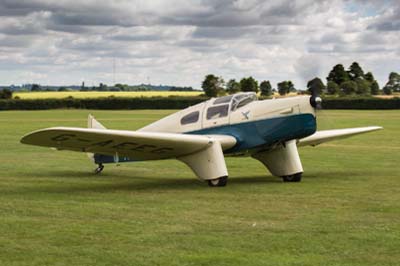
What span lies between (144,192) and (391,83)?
450ft

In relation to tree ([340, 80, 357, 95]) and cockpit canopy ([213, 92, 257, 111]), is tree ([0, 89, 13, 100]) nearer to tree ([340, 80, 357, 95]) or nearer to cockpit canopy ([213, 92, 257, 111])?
tree ([340, 80, 357, 95])

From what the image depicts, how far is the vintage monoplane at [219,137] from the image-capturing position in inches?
596

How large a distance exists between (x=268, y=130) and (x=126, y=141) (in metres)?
3.05

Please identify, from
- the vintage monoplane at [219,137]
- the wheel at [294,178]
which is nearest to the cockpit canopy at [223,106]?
the vintage monoplane at [219,137]

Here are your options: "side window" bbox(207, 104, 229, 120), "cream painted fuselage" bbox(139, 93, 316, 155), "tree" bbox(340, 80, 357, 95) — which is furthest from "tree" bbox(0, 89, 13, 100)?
"side window" bbox(207, 104, 229, 120)

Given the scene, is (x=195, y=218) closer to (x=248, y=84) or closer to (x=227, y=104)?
(x=227, y=104)

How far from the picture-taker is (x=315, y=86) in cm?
1609

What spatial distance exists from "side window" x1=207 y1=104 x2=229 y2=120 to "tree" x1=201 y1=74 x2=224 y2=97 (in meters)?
83.3

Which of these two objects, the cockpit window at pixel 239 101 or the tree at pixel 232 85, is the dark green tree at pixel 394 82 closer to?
the tree at pixel 232 85

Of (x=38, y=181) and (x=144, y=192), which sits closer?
(x=144, y=192)

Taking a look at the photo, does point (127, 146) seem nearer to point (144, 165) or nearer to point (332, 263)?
point (144, 165)

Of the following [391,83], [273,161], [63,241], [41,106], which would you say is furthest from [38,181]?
[391,83]

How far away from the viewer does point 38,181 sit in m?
16.9

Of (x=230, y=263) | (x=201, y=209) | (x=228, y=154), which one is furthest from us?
(x=228, y=154)
